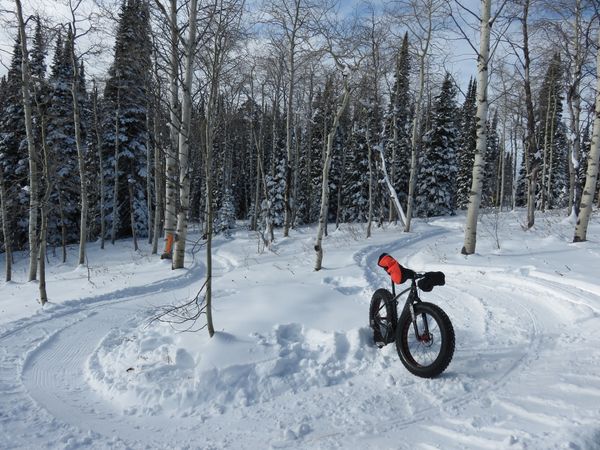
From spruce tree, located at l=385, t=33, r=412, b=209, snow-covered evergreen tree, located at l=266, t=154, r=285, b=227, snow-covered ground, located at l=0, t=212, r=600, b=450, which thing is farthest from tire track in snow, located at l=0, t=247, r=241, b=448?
snow-covered evergreen tree, located at l=266, t=154, r=285, b=227

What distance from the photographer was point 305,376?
4219 millimetres

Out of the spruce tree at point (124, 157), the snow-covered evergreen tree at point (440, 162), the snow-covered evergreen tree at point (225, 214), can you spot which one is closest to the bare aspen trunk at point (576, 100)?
the snow-covered evergreen tree at point (440, 162)

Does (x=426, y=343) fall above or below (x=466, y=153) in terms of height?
below

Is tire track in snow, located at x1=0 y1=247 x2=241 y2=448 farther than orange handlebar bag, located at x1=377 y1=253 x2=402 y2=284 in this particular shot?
No

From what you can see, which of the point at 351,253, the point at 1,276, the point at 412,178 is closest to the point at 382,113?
the point at 412,178

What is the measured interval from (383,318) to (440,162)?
2872 centimetres

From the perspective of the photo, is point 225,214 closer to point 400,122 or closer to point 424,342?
point 400,122

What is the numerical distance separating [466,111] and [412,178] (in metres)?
28.7

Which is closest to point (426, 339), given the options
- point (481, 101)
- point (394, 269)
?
point (394, 269)

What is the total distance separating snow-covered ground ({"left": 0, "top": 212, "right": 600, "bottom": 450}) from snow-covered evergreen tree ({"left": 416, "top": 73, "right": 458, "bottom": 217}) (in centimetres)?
2400

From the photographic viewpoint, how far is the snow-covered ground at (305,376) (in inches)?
128

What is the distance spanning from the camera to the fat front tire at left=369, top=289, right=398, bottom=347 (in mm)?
4672

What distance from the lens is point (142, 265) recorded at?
13891mm

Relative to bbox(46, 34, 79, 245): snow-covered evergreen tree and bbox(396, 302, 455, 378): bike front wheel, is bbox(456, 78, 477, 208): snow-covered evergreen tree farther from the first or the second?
bbox(396, 302, 455, 378): bike front wheel
